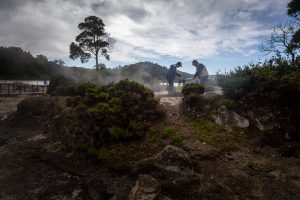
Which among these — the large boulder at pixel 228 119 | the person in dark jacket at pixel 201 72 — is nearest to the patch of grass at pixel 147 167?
the large boulder at pixel 228 119

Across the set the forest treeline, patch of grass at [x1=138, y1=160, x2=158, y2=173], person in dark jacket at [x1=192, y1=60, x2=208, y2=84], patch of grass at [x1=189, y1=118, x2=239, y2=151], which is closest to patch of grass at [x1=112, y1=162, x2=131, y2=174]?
patch of grass at [x1=138, y1=160, x2=158, y2=173]

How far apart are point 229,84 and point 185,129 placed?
8.21ft

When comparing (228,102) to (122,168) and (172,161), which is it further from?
(122,168)

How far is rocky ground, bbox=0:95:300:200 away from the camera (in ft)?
19.8

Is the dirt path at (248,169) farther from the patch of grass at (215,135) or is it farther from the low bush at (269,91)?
the low bush at (269,91)

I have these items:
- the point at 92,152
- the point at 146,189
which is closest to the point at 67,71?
the point at 92,152

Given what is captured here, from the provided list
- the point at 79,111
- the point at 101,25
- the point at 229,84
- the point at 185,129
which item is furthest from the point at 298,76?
the point at 101,25

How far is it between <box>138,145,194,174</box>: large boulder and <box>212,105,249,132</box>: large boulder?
8.59 feet

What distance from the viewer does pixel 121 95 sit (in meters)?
10.1

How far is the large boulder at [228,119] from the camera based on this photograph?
29.3 ft

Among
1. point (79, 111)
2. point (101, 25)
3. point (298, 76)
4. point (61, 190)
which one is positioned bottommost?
point (61, 190)

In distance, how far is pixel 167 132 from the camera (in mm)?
8570

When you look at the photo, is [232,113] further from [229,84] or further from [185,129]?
[185,129]

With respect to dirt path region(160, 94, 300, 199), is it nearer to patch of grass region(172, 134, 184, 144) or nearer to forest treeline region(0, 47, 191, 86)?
patch of grass region(172, 134, 184, 144)
